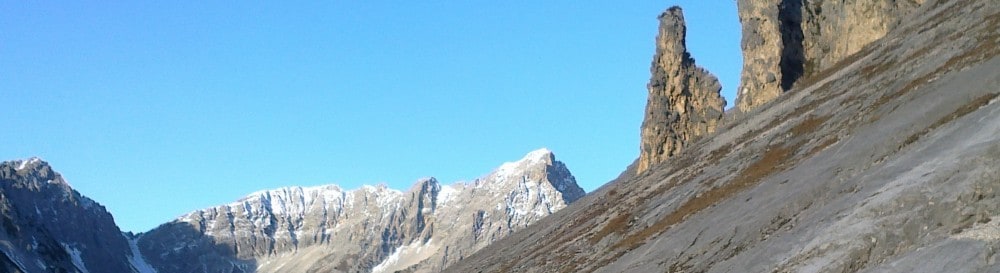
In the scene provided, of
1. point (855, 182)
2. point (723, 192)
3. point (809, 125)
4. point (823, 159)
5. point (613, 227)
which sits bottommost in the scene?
point (855, 182)

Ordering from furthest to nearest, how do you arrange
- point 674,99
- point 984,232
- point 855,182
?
1. point 674,99
2. point 855,182
3. point 984,232

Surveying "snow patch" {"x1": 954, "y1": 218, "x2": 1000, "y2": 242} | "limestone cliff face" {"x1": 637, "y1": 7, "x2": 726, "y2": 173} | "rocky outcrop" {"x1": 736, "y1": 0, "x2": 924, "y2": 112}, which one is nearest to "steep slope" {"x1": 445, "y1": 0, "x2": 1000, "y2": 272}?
"snow patch" {"x1": 954, "y1": 218, "x2": 1000, "y2": 242}

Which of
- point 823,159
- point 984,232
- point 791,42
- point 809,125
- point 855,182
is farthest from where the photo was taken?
point 791,42

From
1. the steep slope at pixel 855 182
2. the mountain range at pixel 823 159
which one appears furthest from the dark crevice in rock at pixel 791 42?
the steep slope at pixel 855 182

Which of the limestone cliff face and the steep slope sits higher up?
the limestone cliff face

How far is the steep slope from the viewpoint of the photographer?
21172 mm

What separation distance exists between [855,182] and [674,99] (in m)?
70.4

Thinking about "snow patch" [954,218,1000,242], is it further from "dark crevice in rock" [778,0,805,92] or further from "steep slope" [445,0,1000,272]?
Answer: "dark crevice in rock" [778,0,805,92]

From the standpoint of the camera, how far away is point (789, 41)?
87812 millimetres

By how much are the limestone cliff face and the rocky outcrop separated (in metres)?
4.44

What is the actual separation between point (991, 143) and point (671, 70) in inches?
3000

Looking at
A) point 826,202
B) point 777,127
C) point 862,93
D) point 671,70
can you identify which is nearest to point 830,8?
point 671,70

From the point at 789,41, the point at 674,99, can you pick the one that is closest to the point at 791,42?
the point at 789,41

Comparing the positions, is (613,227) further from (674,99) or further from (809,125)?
(674,99)
